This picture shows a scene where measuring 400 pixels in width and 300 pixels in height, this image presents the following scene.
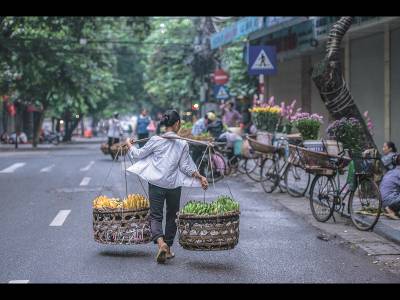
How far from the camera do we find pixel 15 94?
45.8 m

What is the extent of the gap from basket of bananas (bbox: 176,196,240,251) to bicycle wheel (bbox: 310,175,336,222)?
3.51m

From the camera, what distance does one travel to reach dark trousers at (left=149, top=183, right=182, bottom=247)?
26.8 ft

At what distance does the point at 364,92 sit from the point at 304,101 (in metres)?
5.73

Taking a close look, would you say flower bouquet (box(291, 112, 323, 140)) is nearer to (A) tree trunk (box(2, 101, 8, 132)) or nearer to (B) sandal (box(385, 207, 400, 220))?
(B) sandal (box(385, 207, 400, 220))

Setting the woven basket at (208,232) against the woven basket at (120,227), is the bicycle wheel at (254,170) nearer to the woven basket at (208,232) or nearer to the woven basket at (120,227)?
the woven basket at (120,227)

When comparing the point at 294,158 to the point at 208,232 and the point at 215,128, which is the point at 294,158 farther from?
the point at 215,128

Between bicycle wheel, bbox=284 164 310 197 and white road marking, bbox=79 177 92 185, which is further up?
bicycle wheel, bbox=284 164 310 197

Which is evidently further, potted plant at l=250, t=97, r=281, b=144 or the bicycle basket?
potted plant at l=250, t=97, r=281, b=144

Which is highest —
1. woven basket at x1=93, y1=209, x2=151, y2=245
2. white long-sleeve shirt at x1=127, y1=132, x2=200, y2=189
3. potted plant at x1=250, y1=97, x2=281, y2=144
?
potted plant at x1=250, y1=97, x2=281, y2=144

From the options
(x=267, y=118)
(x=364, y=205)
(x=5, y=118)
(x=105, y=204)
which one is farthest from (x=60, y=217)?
(x=5, y=118)

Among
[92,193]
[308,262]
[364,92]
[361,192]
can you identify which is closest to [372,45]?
[364,92]

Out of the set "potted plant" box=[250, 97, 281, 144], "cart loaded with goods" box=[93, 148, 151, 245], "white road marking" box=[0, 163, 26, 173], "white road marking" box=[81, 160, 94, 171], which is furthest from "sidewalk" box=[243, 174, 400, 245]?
"white road marking" box=[0, 163, 26, 173]
